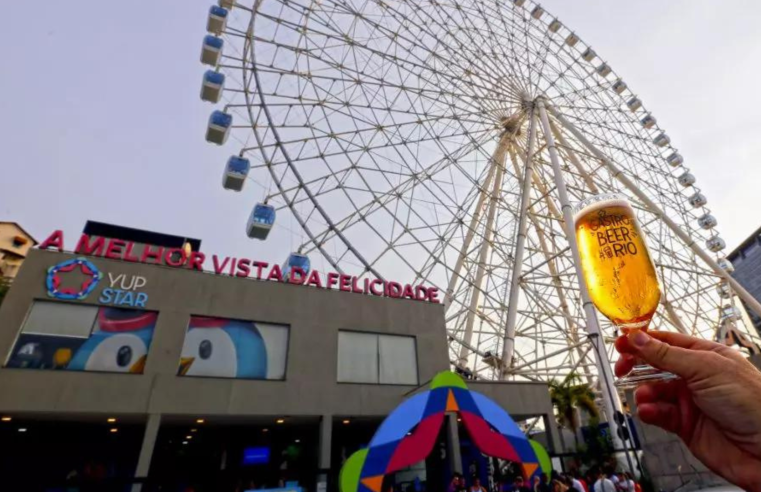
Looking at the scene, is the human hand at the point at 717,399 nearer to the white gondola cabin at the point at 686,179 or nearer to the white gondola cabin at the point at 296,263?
the white gondola cabin at the point at 296,263

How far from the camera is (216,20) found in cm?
1805

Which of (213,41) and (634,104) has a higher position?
(634,104)

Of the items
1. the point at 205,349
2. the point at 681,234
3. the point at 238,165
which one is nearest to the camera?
the point at 205,349

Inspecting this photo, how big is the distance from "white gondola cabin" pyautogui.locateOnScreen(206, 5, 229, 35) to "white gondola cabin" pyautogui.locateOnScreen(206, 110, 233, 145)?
372 cm

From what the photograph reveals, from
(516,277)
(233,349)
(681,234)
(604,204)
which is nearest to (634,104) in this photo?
(681,234)

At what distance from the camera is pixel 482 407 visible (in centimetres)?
1229

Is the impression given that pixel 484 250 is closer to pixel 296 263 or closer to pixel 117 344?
pixel 296 263

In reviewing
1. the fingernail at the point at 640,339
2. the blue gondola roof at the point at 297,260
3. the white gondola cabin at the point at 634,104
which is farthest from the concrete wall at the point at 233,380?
the white gondola cabin at the point at 634,104

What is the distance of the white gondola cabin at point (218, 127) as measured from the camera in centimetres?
1747

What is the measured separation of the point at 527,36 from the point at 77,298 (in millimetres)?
25598

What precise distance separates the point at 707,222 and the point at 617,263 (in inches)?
1108

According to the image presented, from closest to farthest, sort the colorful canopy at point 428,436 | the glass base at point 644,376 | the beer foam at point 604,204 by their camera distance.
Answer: the glass base at point 644,376
the beer foam at point 604,204
the colorful canopy at point 428,436

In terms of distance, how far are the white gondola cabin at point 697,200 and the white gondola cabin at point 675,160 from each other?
86.3 inches

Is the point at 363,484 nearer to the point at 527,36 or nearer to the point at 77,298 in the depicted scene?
the point at 77,298
